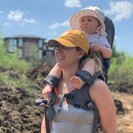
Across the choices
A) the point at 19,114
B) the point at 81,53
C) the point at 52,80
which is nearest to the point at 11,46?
the point at 19,114

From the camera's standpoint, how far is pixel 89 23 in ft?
10.2

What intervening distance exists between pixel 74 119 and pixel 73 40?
47cm

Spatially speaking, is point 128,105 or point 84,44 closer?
point 84,44

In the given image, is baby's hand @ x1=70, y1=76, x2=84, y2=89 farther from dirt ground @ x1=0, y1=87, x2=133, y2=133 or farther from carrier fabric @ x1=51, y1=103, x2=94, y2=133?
dirt ground @ x1=0, y1=87, x2=133, y2=133

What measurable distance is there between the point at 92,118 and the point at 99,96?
5.5 inches

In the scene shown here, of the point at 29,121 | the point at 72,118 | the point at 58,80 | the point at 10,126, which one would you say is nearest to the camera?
the point at 72,118

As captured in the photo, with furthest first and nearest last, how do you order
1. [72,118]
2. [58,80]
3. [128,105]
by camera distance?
[128,105] → [58,80] → [72,118]

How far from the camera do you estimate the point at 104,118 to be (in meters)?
2.81

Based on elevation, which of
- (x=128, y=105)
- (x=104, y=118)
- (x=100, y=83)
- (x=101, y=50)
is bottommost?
(x=128, y=105)

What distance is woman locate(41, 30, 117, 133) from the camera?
2.78 m

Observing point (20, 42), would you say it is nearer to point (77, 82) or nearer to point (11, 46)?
point (11, 46)

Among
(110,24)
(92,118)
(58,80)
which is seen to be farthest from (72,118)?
(110,24)

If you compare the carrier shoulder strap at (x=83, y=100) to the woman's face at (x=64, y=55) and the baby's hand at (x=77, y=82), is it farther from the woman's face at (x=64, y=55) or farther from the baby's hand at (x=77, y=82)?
the woman's face at (x=64, y=55)

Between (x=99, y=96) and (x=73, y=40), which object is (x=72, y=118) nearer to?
(x=99, y=96)
